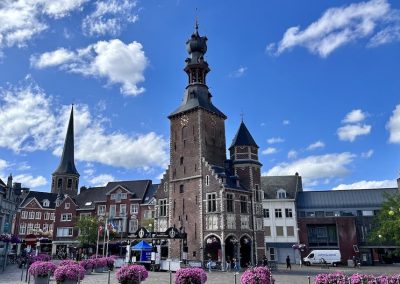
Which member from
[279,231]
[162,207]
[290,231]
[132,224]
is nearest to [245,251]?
[162,207]

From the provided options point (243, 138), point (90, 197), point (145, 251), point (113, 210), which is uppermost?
point (243, 138)

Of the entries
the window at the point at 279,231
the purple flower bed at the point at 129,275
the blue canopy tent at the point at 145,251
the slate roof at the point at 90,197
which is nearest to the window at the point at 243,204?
the blue canopy tent at the point at 145,251

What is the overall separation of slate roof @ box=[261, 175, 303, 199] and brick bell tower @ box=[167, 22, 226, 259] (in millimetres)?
18047

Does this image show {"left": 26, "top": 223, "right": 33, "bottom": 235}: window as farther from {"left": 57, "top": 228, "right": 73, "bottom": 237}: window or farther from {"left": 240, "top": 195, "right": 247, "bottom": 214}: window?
{"left": 240, "top": 195, "right": 247, "bottom": 214}: window

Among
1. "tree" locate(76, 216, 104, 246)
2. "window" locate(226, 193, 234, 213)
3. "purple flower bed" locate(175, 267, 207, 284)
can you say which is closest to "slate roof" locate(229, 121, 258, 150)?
"window" locate(226, 193, 234, 213)

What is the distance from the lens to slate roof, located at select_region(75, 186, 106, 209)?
253 ft

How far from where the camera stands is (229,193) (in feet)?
160

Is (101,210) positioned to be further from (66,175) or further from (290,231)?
(290,231)

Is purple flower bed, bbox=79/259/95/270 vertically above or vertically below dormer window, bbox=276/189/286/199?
below

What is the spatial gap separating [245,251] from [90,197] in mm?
40257

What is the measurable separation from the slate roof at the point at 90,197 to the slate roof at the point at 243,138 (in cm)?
3439

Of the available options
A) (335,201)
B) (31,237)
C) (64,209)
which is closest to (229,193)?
(335,201)

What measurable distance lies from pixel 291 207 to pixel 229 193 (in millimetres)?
23227

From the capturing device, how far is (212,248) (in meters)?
49.7
